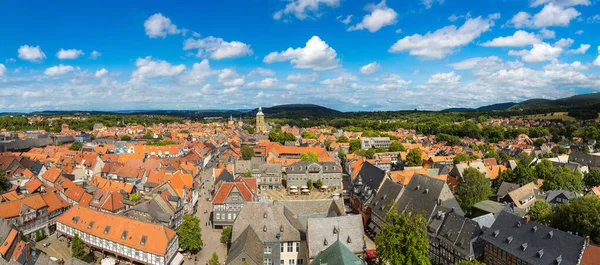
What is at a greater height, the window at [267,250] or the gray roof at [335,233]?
the gray roof at [335,233]

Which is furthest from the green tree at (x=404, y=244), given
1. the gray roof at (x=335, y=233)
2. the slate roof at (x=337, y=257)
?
the gray roof at (x=335, y=233)

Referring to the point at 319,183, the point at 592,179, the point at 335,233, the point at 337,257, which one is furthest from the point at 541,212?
the point at 319,183

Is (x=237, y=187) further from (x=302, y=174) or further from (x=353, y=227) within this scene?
(x=302, y=174)

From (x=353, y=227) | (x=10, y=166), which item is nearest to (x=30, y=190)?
(x=10, y=166)

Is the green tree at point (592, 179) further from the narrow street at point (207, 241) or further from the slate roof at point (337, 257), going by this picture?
the narrow street at point (207, 241)

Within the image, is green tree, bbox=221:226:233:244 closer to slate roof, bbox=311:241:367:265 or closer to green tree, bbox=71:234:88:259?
slate roof, bbox=311:241:367:265

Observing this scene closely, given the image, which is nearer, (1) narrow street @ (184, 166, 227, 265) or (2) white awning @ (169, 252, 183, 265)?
(2) white awning @ (169, 252, 183, 265)

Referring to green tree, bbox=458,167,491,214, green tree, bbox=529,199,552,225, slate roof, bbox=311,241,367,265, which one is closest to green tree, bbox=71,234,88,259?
slate roof, bbox=311,241,367,265
